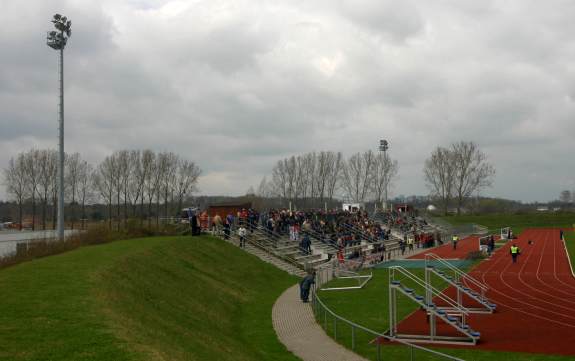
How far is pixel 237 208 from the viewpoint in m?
44.4

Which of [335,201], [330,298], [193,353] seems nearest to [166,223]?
[330,298]

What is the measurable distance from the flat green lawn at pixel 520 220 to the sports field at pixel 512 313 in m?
59.8

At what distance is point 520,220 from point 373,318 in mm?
84972

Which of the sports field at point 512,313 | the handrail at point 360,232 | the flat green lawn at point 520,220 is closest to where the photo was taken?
the sports field at point 512,313

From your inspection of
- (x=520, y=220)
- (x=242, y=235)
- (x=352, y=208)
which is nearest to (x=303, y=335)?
(x=242, y=235)

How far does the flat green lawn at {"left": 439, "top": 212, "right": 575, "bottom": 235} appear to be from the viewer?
306ft

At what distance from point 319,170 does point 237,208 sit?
1899 inches

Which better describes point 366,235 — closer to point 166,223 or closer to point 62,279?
point 166,223

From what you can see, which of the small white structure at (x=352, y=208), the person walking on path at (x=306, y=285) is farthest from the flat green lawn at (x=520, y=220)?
the person walking on path at (x=306, y=285)

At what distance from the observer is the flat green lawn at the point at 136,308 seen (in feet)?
34.8

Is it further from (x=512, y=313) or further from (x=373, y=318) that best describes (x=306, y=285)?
(x=512, y=313)

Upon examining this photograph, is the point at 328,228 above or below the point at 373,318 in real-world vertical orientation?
above

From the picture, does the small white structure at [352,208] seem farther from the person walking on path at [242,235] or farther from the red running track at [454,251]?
the person walking on path at [242,235]

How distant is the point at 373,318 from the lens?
1997 centimetres
